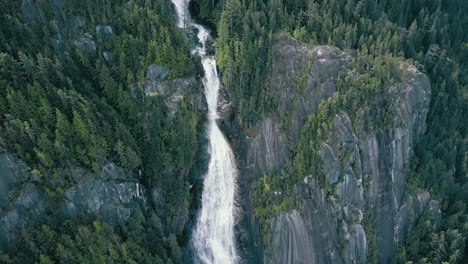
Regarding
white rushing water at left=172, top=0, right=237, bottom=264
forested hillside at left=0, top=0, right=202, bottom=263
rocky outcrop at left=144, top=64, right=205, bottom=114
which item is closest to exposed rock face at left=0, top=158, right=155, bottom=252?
forested hillside at left=0, top=0, right=202, bottom=263

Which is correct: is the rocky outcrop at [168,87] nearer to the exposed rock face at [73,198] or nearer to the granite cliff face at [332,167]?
the granite cliff face at [332,167]

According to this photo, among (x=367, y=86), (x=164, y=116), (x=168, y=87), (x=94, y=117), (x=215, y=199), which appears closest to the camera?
(x=94, y=117)

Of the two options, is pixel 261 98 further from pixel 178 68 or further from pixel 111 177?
pixel 111 177

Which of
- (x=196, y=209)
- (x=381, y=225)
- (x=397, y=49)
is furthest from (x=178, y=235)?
(x=397, y=49)

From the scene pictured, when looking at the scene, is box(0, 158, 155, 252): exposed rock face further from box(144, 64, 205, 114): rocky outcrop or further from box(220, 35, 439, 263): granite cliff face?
box(220, 35, 439, 263): granite cliff face

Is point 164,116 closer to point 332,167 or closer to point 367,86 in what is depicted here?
point 332,167

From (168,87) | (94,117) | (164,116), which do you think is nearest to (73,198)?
(94,117)

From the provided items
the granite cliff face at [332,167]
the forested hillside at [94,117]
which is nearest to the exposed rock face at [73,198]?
the forested hillside at [94,117]
